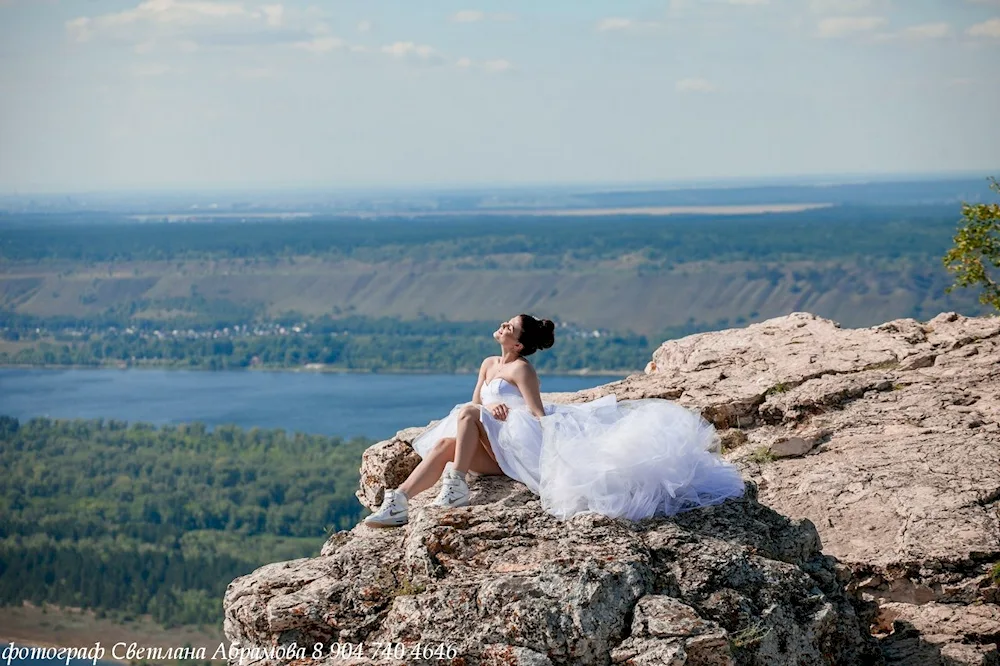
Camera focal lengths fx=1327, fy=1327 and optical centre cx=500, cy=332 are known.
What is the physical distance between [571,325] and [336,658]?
115380mm

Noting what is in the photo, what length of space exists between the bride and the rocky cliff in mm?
124

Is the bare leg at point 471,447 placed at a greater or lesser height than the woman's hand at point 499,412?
lesser

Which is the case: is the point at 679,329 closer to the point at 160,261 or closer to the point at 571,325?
the point at 571,325

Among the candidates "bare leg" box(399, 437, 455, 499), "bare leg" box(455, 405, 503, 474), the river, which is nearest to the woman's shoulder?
"bare leg" box(455, 405, 503, 474)

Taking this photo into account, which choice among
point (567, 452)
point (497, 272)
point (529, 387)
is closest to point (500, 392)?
point (529, 387)

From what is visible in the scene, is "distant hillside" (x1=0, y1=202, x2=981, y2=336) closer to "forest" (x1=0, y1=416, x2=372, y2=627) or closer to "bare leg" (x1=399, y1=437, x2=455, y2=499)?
"forest" (x1=0, y1=416, x2=372, y2=627)

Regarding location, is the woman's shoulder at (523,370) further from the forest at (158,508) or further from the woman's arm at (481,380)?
the forest at (158,508)

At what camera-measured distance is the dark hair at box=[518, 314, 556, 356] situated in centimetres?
815

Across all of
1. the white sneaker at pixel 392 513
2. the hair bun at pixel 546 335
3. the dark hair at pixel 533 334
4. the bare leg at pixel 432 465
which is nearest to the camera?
the white sneaker at pixel 392 513

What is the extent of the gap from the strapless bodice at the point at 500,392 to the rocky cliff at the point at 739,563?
0.59 m

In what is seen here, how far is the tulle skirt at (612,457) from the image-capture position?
6.88 metres

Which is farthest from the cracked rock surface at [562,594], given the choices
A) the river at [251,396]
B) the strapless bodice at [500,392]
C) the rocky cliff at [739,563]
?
the river at [251,396]

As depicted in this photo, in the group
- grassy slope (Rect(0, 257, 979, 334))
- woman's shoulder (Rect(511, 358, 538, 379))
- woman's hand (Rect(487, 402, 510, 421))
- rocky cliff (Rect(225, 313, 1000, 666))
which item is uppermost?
woman's shoulder (Rect(511, 358, 538, 379))

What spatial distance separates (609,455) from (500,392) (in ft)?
3.64
